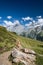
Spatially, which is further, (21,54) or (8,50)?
(8,50)

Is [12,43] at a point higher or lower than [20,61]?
higher

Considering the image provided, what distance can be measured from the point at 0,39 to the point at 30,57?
45.3 feet

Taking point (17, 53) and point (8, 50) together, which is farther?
point (8, 50)

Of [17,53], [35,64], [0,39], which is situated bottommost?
[35,64]

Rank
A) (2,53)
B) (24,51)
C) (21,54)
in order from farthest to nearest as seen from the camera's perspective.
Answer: (2,53)
(24,51)
(21,54)

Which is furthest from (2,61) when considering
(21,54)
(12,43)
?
(12,43)

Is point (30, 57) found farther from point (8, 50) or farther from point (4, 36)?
point (4, 36)

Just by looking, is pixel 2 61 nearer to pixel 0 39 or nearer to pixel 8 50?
pixel 8 50

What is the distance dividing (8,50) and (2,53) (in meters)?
2.18

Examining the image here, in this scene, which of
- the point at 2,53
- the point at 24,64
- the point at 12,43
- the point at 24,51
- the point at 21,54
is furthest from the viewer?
the point at 12,43

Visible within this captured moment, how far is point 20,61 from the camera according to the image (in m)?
28.6

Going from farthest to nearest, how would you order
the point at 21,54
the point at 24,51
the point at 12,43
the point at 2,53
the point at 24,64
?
the point at 12,43 < the point at 2,53 < the point at 24,51 < the point at 21,54 < the point at 24,64

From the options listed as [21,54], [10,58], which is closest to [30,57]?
[21,54]

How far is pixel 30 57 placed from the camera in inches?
1208
